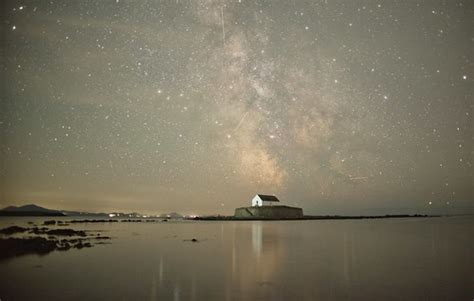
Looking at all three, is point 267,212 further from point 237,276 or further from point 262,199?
point 237,276

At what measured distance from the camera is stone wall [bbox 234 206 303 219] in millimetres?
128250

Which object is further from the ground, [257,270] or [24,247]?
[24,247]

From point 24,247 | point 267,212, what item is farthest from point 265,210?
point 24,247

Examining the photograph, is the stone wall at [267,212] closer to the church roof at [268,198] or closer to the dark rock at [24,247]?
the church roof at [268,198]

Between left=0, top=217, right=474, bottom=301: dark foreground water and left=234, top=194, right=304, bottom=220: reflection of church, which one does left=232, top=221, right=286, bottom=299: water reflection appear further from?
left=234, top=194, right=304, bottom=220: reflection of church

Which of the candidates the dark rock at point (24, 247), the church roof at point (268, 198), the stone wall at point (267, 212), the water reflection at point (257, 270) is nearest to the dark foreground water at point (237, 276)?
the water reflection at point (257, 270)

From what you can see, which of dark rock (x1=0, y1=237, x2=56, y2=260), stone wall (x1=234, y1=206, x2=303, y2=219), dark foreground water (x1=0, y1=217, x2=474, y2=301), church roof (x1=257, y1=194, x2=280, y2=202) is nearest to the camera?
dark foreground water (x1=0, y1=217, x2=474, y2=301)

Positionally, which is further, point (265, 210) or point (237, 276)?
point (265, 210)

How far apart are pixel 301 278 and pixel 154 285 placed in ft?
28.1

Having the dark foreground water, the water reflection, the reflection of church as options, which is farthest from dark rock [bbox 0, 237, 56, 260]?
the reflection of church

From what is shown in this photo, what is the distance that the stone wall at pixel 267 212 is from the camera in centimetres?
12825

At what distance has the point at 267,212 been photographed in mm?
Result: 128500

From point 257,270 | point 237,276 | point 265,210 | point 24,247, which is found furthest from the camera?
point 265,210

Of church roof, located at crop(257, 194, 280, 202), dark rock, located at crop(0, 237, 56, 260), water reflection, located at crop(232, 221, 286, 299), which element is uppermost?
church roof, located at crop(257, 194, 280, 202)
